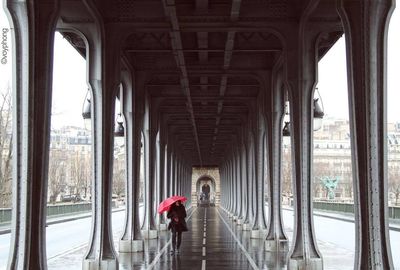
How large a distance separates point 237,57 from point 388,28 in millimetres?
13658

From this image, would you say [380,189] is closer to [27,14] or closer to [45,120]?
[45,120]

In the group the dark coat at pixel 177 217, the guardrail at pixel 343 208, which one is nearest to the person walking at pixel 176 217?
the dark coat at pixel 177 217

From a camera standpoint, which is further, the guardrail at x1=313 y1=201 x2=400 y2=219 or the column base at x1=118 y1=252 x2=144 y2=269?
the guardrail at x1=313 y1=201 x2=400 y2=219

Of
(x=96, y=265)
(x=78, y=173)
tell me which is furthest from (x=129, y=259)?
(x=78, y=173)

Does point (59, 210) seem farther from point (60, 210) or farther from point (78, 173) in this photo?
point (78, 173)

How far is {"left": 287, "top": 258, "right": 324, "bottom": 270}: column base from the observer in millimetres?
15992

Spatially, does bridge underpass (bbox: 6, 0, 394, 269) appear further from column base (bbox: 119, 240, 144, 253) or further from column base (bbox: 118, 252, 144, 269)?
column base (bbox: 118, 252, 144, 269)

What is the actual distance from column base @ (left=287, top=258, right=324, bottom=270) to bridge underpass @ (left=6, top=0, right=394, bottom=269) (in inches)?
1.3

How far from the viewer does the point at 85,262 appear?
16.0 meters

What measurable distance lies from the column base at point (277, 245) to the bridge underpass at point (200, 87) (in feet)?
0.17

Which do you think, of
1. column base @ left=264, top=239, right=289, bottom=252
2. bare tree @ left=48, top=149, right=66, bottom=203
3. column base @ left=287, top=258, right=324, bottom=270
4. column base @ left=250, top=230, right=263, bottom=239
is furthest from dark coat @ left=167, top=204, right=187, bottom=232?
bare tree @ left=48, top=149, right=66, bottom=203

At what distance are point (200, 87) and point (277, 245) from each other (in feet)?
32.0

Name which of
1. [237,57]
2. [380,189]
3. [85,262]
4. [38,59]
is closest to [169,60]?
[237,57]

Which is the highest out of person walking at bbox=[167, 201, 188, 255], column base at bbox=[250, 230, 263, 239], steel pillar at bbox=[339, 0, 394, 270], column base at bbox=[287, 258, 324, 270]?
steel pillar at bbox=[339, 0, 394, 270]
